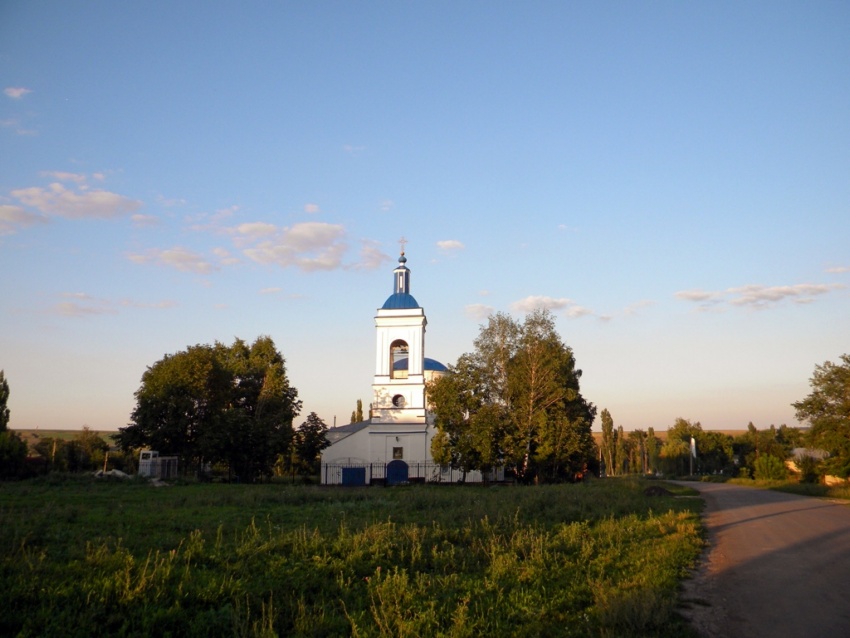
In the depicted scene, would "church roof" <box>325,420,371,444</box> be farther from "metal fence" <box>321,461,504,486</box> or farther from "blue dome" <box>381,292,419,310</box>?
"blue dome" <box>381,292,419,310</box>

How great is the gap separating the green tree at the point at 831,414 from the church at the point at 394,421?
25.1 metres

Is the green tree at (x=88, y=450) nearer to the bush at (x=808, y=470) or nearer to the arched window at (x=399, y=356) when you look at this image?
the arched window at (x=399, y=356)

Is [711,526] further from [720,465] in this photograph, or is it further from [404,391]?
[720,465]

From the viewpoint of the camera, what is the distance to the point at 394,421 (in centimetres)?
4584

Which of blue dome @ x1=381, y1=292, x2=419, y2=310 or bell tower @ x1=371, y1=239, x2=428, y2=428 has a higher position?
blue dome @ x1=381, y1=292, x2=419, y2=310

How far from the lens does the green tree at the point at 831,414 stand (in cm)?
4103

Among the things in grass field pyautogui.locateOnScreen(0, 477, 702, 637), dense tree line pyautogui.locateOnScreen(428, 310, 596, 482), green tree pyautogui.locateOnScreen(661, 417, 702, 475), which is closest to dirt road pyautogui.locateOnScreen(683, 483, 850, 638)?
grass field pyautogui.locateOnScreen(0, 477, 702, 637)

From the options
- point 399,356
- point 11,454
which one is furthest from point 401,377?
point 11,454

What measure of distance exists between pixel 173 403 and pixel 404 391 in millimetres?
15654

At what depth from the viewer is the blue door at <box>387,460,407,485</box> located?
45100mm

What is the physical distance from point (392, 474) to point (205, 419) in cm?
1375

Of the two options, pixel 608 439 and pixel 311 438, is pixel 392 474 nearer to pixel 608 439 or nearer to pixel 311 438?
pixel 311 438

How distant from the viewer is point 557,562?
1129cm

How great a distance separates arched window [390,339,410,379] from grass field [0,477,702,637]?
1184 inches
